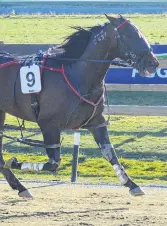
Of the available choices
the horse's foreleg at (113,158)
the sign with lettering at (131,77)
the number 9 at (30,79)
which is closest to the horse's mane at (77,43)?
the number 9 at (30,79)

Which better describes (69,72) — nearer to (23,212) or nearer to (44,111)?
(44,111)

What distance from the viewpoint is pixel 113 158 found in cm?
931

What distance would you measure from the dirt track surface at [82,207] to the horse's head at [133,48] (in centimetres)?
147

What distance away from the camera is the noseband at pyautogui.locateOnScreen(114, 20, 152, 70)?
29.0 ft

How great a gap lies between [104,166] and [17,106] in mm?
3202

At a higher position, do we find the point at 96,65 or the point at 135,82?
the point at 96,65

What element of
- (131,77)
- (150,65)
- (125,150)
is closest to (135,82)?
(131,77)

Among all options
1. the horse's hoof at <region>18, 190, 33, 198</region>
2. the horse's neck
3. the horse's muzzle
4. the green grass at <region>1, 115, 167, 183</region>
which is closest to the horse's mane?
the horse's neck

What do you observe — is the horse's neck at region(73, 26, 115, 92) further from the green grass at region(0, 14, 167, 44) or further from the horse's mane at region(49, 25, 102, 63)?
the green grass at region(0, 14, 167, 44)

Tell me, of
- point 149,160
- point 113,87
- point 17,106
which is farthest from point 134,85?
point 17,106

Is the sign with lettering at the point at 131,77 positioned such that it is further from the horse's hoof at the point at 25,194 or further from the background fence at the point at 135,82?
the horse's hoof at the point at 25,194

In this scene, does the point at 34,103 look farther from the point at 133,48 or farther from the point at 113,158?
the point at 133,48

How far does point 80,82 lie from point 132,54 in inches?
25.6

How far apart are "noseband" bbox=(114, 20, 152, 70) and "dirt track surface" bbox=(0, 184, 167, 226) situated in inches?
60.2
